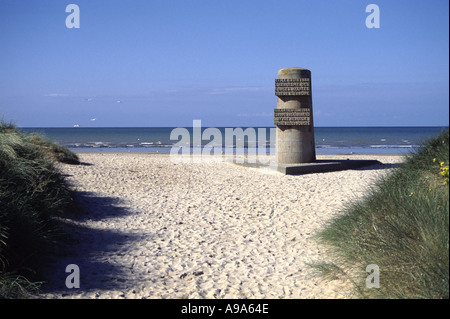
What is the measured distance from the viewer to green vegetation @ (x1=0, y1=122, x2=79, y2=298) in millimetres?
4727

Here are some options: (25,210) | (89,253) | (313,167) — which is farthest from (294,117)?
(25,210)

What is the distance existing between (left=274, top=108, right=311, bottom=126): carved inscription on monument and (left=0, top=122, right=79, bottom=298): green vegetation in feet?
25.8

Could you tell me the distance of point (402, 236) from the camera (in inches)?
176

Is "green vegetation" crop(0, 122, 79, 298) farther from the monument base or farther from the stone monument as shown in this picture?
the stone monument

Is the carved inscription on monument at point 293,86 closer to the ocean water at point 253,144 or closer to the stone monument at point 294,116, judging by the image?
the stone monument at point 294,116

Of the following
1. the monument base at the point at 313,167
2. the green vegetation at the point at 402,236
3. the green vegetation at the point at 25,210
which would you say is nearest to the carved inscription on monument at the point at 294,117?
the monument base at the point at 313,167

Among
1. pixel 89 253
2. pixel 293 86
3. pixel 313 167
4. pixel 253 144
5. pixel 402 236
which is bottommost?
pixel 89 253

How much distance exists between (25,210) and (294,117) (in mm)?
10023

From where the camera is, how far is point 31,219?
5.39 metres

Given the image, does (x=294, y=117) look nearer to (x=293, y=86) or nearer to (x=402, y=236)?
(x=293, y=86)

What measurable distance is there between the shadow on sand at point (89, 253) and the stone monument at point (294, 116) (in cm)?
715
